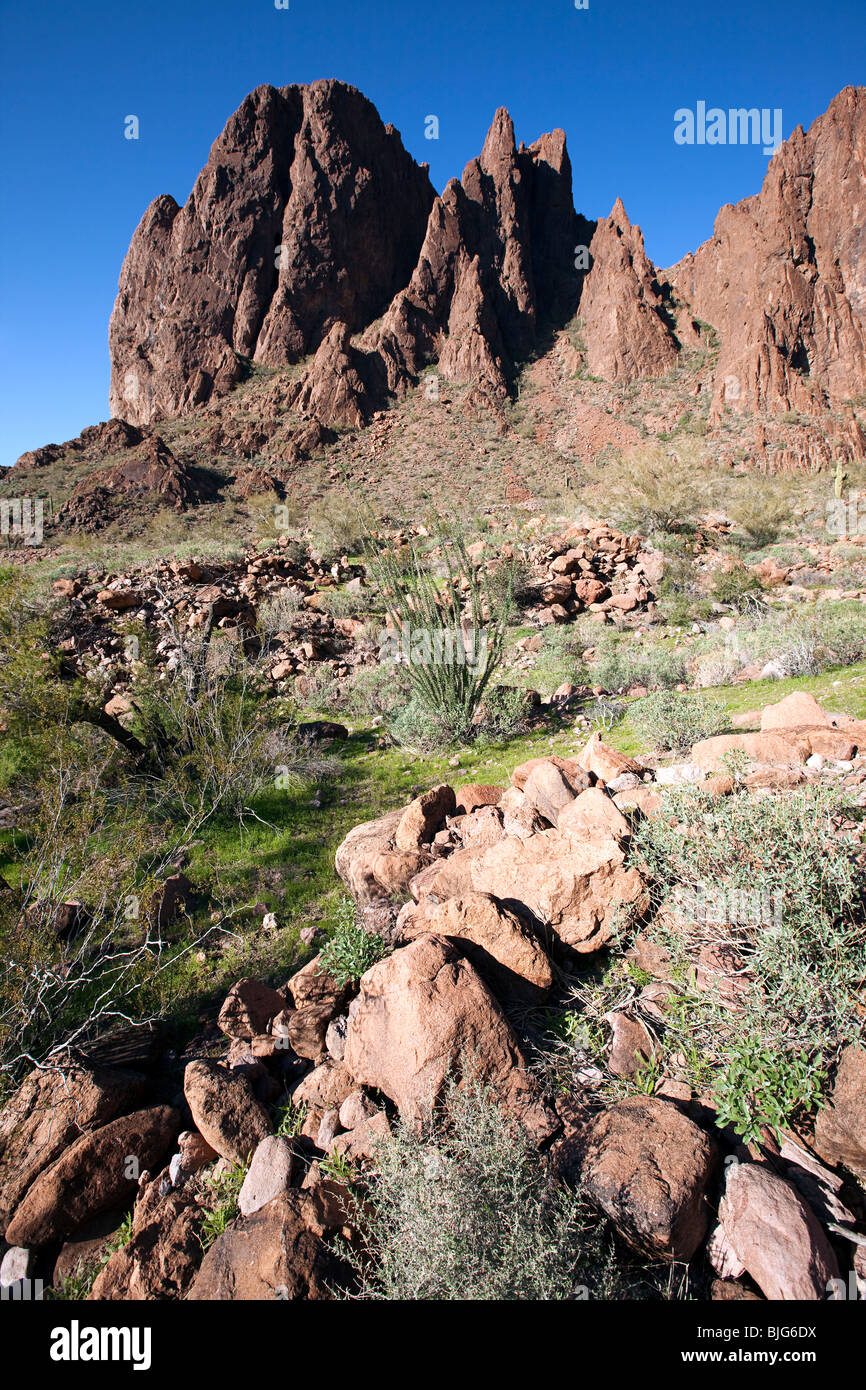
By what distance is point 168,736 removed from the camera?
19.6ft

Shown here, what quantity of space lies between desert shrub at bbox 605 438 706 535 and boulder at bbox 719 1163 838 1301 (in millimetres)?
16654

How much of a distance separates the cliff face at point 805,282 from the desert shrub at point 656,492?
55.9 ft

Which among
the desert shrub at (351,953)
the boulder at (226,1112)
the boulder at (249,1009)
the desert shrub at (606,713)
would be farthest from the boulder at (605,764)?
the boulder at (226,1112)

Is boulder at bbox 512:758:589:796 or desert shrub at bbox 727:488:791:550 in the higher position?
desert shrub at bbox 727:488:791:550

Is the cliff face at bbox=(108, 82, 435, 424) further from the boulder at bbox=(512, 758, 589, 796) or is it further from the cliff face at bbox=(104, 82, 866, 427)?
the boulder at bbox=(512, 758, 589, 796)

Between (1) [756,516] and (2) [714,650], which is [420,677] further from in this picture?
(1) [756,516]

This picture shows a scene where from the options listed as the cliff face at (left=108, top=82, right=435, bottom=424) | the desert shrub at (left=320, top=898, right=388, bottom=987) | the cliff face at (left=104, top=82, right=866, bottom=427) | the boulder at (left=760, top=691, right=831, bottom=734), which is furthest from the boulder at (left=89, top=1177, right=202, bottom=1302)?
the cliff face at (left=108, top=82, right=435, bottom=424)

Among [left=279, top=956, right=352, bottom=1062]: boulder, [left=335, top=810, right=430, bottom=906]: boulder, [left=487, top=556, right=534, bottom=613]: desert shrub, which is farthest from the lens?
[left=487, top=556, right=534, bottom=613]: desert shrub

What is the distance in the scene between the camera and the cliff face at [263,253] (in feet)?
131

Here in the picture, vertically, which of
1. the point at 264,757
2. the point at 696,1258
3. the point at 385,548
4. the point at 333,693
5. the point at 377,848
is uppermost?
the point at 385,548

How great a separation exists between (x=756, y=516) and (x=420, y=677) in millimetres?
13388

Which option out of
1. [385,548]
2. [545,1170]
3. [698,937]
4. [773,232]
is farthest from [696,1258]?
[773,232]

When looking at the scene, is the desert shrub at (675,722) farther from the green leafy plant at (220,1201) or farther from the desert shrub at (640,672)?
the green leafy plant at (220,1201)

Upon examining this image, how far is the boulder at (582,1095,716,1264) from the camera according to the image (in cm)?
161
